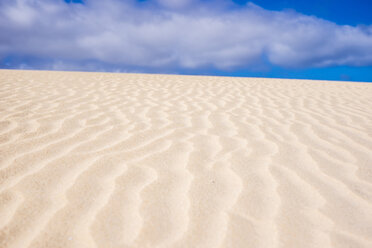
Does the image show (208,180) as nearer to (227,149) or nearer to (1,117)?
(227,149)

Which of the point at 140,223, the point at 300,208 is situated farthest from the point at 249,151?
the point at 140,223

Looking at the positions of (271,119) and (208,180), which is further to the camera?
(271,119)

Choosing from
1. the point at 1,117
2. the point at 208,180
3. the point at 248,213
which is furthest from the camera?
the point at 1,117

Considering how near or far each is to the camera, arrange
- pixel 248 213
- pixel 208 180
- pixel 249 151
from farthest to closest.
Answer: pixel 249 151, pixel 208 180, pixel 248 213

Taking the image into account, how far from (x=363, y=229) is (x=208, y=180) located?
37.3 inches

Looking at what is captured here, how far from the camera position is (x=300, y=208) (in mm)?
1636

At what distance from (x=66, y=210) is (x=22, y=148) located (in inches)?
44.5

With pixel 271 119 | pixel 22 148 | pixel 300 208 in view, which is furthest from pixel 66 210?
pixel 271 119

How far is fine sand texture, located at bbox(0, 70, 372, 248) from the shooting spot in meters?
1.39

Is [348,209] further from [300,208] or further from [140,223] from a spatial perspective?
[140,223]

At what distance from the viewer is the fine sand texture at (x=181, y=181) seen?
139cm

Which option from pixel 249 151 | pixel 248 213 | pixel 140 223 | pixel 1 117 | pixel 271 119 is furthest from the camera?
pixel 271 119

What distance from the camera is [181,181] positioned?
1903 millimetres

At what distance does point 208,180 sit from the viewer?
1.94 meters
